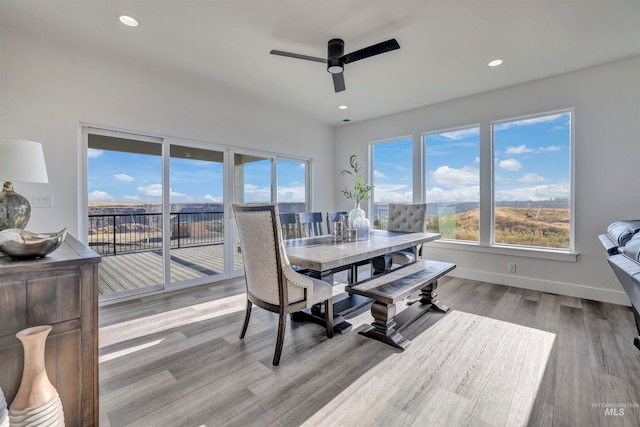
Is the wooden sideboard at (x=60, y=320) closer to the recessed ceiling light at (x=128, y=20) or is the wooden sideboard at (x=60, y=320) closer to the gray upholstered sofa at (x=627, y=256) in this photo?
the recessed ceiling light at (x=128, y=20)

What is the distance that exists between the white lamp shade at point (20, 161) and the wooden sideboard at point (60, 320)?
846 mm

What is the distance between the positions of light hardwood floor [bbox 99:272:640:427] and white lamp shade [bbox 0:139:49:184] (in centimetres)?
138

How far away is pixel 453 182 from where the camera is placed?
14.7ft

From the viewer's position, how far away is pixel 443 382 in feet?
5.95

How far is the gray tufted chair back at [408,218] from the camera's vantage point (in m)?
3.87

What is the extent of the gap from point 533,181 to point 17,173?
5.21 m

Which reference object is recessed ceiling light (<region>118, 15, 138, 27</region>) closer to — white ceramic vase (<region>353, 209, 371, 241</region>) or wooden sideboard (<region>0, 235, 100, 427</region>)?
wooden sideboard (<region>0, 235, 100, 427</region>)

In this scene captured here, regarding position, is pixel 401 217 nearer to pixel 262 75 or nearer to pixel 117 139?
pixel 262 75

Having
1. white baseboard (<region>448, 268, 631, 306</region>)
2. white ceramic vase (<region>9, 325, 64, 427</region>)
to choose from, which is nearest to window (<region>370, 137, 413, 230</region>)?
white baseboard (<region>448, 268, 631, 306</region>)

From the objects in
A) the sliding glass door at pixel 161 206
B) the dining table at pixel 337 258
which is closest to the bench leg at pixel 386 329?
Answer: the dining table at pixel 337 258

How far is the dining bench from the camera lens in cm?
226

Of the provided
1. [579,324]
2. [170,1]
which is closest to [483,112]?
[579,324]

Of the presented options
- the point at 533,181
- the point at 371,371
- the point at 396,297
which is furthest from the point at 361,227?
the point at 533,181

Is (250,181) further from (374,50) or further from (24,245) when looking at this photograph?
(24,245)
